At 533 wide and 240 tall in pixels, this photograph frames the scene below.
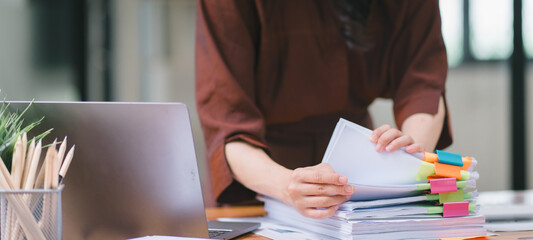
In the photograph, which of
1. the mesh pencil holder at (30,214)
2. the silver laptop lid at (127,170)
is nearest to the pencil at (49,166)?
the mesh pencil holder at (30,214)

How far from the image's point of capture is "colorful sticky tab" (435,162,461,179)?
82 cm

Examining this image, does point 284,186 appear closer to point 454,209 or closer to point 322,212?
point 322,212

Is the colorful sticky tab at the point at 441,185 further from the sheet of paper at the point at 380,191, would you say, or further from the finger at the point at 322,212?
the finger at the point at 322,212

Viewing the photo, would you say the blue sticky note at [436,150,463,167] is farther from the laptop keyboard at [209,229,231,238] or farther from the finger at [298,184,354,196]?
the laptop keyboard at [209,229,231,238]

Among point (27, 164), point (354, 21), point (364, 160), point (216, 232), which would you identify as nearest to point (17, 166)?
point (27, 164)

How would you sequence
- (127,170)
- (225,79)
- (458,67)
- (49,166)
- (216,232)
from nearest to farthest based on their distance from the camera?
(49,166), (127,170), (216,232), (225,79), (458,67)

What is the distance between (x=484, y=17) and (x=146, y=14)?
227 cm

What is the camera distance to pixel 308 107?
1.27 metres

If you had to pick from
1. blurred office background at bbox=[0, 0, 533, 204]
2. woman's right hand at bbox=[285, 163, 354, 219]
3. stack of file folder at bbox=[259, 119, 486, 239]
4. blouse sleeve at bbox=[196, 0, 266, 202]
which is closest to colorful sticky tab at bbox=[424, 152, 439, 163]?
stack of file folder at bbox=[259, 119, 486, 239]

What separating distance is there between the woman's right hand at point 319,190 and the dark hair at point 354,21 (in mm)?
539

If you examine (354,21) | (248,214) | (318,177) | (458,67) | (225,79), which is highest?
(458,67)

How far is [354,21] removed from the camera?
1302 millimetres

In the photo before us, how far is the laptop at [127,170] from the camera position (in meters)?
0.77

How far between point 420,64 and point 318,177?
2.02 feet
